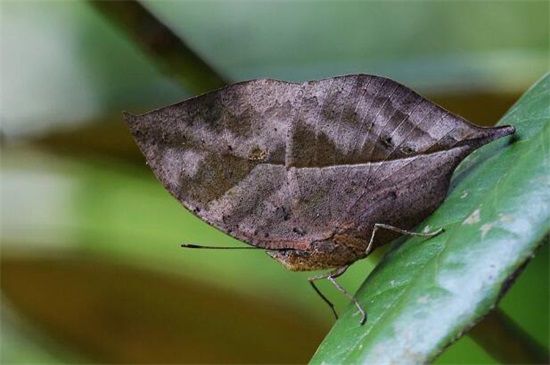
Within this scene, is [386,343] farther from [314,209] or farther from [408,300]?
[314,209]

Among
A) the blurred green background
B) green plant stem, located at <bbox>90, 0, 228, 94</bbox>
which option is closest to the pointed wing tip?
green plant stem, located at <bbox>90, 0, 228, 94</bbox>

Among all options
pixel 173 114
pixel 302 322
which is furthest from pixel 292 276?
pixel 173 114

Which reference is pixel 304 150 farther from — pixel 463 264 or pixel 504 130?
pixel 463 264

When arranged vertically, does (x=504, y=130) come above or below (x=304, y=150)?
A: below

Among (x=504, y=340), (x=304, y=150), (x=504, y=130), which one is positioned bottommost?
(x=504, y=340)

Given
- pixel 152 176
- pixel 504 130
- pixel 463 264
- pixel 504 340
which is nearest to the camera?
pixel 463 264

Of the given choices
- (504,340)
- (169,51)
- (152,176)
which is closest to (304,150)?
(169,51)

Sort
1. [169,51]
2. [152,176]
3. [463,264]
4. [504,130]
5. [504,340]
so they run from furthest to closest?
[152,176] → [169,51] → [504,340] → [504,130] → [463,264]

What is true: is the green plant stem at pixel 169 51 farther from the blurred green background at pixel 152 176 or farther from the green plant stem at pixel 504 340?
the green plant stem at pixel 504 340
